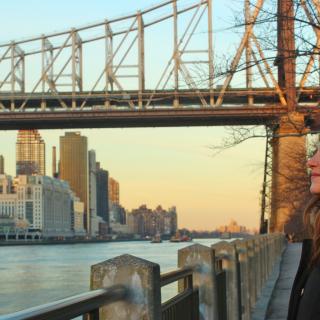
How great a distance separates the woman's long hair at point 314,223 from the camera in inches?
66.7

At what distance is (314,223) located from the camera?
1.75 m

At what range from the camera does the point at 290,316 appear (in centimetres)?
Result: 172

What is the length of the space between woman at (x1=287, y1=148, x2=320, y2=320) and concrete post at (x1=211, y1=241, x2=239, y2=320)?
3.99m

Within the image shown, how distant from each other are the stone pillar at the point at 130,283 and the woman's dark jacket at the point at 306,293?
1080 mm

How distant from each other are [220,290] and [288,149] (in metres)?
35.3

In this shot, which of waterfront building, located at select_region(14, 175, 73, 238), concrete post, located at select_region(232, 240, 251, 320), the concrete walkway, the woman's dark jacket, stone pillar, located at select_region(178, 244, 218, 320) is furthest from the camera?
waterfront building, located at select_region(14, 175, 73, 238)

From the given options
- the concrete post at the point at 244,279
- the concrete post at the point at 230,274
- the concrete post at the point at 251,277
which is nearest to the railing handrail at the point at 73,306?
the concrete post at the point at 230,274

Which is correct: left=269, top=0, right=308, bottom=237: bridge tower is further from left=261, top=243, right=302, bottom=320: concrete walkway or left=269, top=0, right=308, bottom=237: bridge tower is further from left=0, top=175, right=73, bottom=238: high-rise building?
left=0, top=175, right=73, bottom=238: high-rise building

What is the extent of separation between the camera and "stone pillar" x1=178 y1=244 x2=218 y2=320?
438 centimetres

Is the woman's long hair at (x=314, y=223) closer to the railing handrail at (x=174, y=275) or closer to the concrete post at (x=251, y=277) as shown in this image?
the railing handrail at (x=174, y=275)

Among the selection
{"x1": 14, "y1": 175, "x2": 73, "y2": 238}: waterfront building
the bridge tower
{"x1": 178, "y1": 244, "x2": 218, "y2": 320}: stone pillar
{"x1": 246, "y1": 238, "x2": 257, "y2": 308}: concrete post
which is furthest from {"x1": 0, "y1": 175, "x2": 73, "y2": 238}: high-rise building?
{"x1": 178, "y1": 244, "x2": 218, "y2": 320}: stone pillar

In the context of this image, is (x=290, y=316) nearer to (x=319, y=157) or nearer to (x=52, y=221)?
(x=319, y=157)

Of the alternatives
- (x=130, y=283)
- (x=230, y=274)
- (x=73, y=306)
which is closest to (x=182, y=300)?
(x=130, y=283)

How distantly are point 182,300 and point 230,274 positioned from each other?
2.17m
